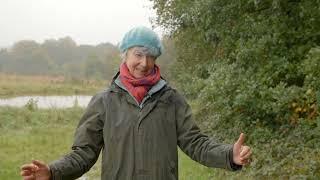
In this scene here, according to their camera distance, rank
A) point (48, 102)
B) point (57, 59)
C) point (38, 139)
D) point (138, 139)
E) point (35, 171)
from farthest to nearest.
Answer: point (57, 59) → point (48, 102) → point (38, 139) → point (138, 139) → point (35, 171)

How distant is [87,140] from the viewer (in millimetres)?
2988

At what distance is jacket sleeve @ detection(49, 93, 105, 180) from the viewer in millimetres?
2953

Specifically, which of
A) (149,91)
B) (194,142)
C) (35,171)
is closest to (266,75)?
(194,142)

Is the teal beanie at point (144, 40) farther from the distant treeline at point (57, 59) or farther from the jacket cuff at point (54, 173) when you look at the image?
the distant treeline at point (57, 59)

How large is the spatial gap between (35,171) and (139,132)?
1.80ft

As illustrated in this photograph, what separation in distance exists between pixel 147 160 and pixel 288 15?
25.5ft

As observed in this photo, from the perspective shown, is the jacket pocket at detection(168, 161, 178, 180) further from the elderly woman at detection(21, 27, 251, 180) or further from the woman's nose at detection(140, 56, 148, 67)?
the woman's nose at detection(140, 56, 148, 67)

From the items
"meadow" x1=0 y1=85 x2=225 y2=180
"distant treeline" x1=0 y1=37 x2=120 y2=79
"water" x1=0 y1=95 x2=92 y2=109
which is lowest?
"water" x1=0 y1=95 x2=92 y2=109

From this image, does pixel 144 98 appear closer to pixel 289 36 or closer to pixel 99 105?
pixel 99 105

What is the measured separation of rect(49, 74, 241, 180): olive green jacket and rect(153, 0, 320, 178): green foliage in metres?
5.24

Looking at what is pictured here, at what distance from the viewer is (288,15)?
1005cm

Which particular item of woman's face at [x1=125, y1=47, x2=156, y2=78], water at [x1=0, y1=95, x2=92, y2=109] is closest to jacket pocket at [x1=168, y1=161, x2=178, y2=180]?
woman's face at [x1=125, y1=47, x2=156, y2=78]

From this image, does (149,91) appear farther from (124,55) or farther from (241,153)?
(241,153)

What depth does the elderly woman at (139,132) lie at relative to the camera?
2.86 m
